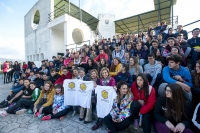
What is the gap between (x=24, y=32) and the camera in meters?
20.7

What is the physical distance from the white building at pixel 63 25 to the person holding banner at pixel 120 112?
1027 cm

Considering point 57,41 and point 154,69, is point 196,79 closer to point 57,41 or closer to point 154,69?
point 154,69

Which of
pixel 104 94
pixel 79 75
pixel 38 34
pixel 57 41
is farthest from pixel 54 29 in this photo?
pixel 104 94

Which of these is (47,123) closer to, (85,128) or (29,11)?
(85,128)

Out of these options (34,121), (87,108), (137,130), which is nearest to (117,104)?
(137,130)

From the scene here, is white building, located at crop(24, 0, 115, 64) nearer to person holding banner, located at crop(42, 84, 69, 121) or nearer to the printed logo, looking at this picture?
person holding banner, located at crop(42, 84, 69, 121)

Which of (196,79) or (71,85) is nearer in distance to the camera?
(196,79)

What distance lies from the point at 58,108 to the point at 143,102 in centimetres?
285

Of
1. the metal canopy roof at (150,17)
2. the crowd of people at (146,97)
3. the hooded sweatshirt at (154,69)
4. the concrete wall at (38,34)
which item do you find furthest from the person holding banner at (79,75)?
the metal canopy roof at (150,17)

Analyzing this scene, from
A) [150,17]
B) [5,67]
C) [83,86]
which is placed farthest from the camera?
[150,17]

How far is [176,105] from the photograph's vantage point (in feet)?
7.52

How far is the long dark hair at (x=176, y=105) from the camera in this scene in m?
2.27

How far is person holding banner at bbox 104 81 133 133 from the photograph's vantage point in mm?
2688

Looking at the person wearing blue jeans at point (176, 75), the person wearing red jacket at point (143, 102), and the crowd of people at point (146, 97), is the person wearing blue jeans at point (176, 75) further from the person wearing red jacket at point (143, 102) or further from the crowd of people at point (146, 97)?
the person wearing red jacket at point (143, 102)
